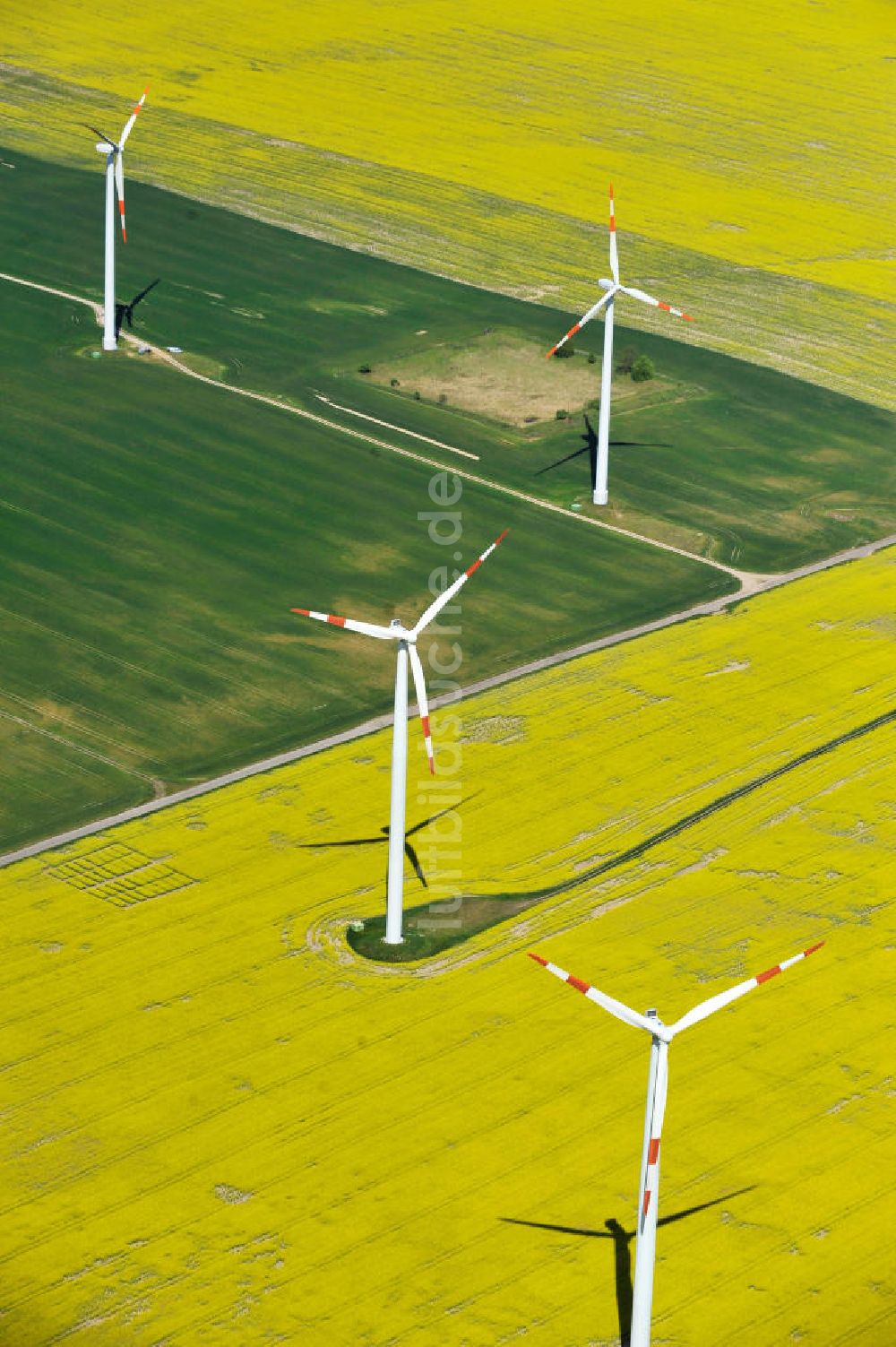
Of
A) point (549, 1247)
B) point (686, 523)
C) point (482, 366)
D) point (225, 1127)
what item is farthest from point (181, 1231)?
point (482, 366)

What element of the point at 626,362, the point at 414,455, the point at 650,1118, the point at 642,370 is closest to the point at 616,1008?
the point at 650,1118

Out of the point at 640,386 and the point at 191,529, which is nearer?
the point at 191,529

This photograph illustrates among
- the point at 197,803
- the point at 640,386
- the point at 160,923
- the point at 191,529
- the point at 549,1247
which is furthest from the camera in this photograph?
the point at 640,386

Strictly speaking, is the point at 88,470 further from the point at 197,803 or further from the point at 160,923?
the point at 160,923

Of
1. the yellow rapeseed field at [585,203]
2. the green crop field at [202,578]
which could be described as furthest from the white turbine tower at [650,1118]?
the yellow rapeseed field at [585,203]

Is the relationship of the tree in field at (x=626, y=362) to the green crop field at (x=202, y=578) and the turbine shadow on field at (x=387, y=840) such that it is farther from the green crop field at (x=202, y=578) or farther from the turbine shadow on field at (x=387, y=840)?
the turbine shadow on field at (x=387, y=840)

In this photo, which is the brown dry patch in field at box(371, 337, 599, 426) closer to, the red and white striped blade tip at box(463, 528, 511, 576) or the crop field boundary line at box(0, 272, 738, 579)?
the crop field boundary line at box(0, 272, 738, 579)

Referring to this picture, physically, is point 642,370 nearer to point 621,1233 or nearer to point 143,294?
point 143,294
